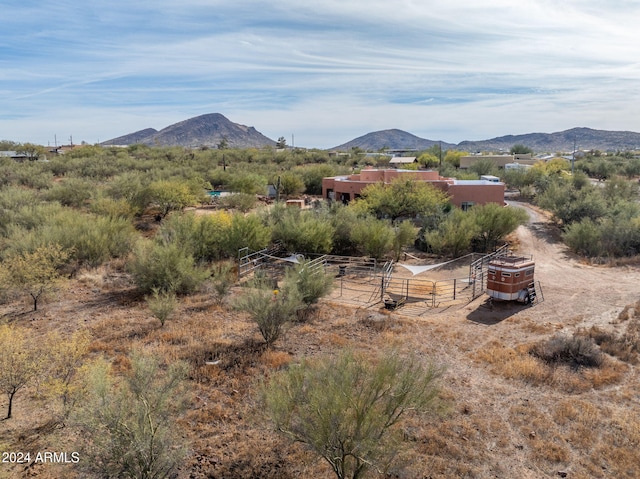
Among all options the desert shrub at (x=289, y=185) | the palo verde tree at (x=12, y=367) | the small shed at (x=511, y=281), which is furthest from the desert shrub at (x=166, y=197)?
the palo verde tree at (x=12, y=367)

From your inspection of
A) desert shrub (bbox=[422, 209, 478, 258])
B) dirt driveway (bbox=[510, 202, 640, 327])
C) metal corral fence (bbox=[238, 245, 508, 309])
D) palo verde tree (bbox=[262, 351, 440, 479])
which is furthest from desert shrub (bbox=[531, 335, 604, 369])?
desert shrub (bbox=[422, 209, 478, 258])

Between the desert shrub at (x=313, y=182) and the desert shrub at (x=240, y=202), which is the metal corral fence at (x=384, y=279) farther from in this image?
the desert shrub at (x=313, y=182)

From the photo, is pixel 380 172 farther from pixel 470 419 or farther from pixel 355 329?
pixel 470 419

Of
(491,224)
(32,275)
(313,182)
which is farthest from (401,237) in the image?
(313,182)

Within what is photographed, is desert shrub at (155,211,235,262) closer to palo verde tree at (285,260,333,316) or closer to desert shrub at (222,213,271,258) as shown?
desert shrub at (222,213,271,258)

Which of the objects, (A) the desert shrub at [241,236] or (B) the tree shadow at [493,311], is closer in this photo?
(B) the tree shadow at [493,311]

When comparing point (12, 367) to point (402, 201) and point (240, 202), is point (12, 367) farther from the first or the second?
point (240, 202)
